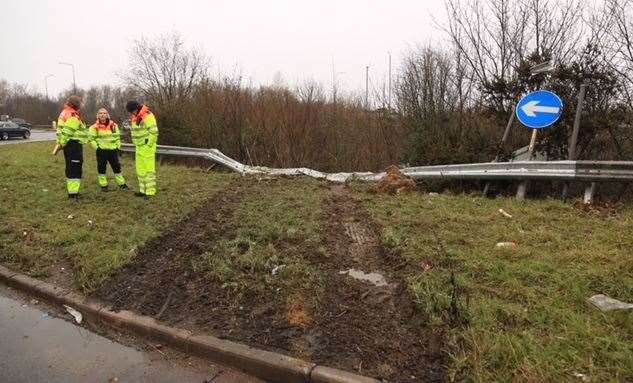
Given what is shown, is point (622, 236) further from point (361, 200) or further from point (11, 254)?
point (11, 254)

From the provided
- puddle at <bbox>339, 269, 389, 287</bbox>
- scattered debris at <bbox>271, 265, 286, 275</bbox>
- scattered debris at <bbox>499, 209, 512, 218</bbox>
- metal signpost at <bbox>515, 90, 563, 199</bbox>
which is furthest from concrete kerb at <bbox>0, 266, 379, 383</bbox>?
metal signpost at <bbox>515, 90, 563, 199</bbox>

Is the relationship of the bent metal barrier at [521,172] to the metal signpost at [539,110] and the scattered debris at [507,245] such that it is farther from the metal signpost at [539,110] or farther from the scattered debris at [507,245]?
the scattered debris at [507,245]

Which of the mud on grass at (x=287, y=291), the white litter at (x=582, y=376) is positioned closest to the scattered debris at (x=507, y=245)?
the mud on grass at (x=287, y=291)

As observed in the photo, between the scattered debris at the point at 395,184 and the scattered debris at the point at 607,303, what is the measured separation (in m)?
5.77

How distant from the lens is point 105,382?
354 cm

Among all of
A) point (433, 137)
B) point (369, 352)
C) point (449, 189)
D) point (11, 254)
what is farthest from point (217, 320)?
point (433, 137)

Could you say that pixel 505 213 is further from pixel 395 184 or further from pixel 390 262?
pixel 395 184

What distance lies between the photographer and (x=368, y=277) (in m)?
5.01

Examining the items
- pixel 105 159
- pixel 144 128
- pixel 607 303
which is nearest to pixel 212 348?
pixel 607 303

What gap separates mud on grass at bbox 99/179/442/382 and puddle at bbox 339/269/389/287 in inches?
2.9

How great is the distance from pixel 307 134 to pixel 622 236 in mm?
10897

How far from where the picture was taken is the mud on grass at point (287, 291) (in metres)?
3.67

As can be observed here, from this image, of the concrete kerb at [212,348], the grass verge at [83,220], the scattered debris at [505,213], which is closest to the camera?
the concrete kerb at [212,348]

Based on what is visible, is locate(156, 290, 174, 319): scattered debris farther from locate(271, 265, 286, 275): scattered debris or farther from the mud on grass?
locate(271, 265, 286, 275): scattered debris
